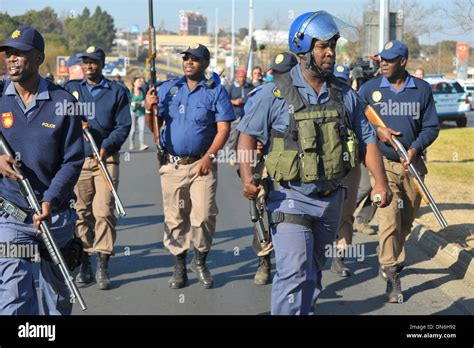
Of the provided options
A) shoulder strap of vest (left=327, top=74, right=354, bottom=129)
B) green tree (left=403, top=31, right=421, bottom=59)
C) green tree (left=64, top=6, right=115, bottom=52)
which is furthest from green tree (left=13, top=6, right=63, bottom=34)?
shoulder strap of vest (left=327, top=74, right=354, bottom=129)

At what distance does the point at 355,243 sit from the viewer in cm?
945

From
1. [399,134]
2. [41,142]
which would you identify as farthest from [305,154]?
[399,134]

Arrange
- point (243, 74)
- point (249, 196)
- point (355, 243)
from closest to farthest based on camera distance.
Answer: point (249, 196) < point (355, 243) < point (243, 74)

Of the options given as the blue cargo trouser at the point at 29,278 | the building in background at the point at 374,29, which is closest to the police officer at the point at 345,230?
the blue cargo trouser at the point at 29,278

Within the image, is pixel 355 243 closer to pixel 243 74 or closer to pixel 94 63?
pixel 94 63

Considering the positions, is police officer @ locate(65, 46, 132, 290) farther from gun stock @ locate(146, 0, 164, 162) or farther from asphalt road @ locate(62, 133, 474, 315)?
asphalt road @ locate(62, 133, 474, 315)

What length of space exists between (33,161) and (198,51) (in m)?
2.84

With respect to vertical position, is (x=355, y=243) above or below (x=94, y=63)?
below

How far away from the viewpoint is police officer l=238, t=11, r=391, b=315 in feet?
16.2

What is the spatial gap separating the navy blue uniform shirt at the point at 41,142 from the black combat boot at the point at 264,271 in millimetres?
3068

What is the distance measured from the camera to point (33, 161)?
4863 mm

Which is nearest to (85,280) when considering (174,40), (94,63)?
(94,63)

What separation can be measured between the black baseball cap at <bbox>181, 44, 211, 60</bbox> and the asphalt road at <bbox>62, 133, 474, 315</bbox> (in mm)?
2072
